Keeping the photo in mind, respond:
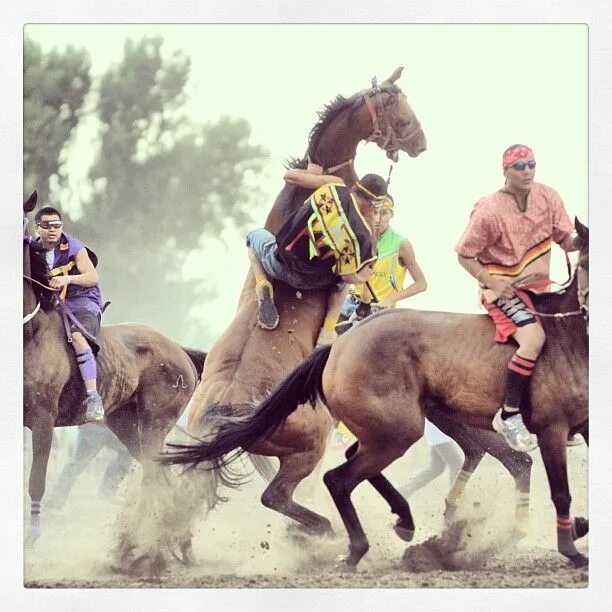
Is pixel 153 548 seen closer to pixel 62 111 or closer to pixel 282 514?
pixel 282 514

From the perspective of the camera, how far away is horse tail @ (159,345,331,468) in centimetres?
884

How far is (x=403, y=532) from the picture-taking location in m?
9.00

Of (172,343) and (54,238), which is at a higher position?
(54,238)

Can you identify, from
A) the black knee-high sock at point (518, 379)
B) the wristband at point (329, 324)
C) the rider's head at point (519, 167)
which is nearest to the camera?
the black knee-high sock at point (518, 379)

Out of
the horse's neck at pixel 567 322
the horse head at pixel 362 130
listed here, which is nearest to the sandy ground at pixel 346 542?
the horse's neck at pixel 567 322

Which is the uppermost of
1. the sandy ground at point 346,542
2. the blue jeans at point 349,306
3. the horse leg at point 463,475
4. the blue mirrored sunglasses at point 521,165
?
the blue mirrored sunglasses at point 521,165

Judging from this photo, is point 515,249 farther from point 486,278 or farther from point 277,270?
point 277,270

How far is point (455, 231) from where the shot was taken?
9.09 metres

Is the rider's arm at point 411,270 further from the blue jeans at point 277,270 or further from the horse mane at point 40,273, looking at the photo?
the horse mane at point 40,273

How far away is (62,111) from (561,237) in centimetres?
315

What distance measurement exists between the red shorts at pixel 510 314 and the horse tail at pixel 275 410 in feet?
3.27

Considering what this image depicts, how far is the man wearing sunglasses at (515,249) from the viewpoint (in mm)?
8719

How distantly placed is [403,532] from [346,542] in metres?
0.35
